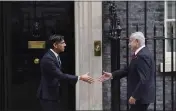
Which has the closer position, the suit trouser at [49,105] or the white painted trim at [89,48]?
the suit trouser at [49,105]

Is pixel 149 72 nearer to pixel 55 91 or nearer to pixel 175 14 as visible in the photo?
pixel 55 91

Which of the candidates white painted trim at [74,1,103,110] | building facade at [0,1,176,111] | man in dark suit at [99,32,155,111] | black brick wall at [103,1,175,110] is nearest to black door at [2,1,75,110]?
building facade at [0,1,176,111]

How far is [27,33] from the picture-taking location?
26.1 feet

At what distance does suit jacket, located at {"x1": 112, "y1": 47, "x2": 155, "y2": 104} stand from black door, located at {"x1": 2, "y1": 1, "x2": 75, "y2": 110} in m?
2.22

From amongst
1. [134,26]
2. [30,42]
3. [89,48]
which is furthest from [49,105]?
[134,26]

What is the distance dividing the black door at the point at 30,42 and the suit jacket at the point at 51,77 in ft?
6.61

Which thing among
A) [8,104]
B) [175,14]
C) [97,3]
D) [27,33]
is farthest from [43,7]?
[175,14]

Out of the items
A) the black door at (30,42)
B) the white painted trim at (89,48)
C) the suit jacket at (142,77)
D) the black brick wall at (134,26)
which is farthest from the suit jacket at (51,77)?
the black door at (30,42)

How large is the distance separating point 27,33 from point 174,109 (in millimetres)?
2783

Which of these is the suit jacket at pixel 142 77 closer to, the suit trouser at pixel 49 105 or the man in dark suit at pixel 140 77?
the man in dark suit at pixel 140 77

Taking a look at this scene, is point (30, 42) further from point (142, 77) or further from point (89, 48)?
point (142, 77)

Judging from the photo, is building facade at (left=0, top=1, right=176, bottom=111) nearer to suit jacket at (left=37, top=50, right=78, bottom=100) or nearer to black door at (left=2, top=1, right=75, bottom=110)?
black door at (left=2, top=1, right=75, bottom=110)

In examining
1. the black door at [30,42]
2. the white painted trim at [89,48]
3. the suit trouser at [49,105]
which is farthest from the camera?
the black door at [30,42]

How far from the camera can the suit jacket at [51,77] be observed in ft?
19.0
